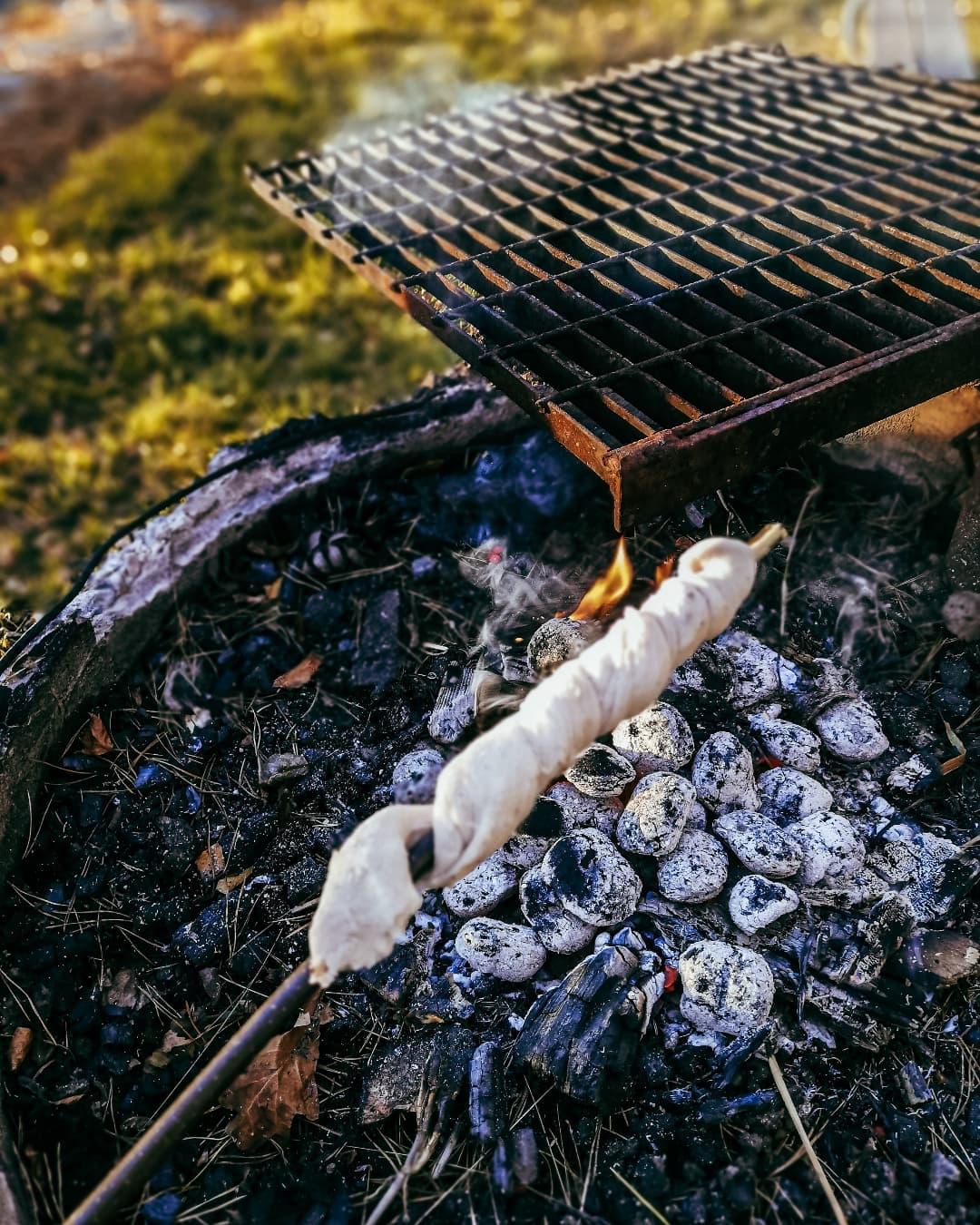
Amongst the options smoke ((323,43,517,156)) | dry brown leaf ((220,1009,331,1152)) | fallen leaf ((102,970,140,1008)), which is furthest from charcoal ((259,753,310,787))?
smoke ((323,43,517,156))

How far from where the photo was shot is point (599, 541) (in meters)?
3.44

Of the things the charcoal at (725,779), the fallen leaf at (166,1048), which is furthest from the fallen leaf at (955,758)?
the fallen leaf at (166,1048)

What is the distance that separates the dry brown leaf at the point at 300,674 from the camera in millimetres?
3363

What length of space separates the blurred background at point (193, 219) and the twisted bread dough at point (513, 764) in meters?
2.61

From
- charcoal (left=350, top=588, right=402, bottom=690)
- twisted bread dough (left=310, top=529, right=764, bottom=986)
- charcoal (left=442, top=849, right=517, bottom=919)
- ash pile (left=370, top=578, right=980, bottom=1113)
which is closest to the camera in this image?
twisted bread dough (left=310, top=529, right=764, bottom=986)

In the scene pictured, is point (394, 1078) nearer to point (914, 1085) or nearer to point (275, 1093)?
point (275, 1093)

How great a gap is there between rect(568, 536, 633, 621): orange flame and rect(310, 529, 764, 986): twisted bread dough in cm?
47

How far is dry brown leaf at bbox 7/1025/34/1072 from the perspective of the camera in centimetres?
251

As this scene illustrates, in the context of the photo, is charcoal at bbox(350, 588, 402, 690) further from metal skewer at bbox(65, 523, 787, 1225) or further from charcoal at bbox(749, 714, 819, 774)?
metal skewer at bbox(65, 523, 787, 1225)

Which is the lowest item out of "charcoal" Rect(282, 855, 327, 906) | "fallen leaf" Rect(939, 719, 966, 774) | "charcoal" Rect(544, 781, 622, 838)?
"charcoal" Rect(282, 855, 327, 906)

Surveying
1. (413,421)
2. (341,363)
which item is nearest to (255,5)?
(341,363)

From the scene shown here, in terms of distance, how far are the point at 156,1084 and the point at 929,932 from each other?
7.12 feet

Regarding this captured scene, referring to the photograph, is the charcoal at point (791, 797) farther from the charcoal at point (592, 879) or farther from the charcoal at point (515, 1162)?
the charcoal at point (515, 1162)

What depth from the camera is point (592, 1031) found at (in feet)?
7.53
